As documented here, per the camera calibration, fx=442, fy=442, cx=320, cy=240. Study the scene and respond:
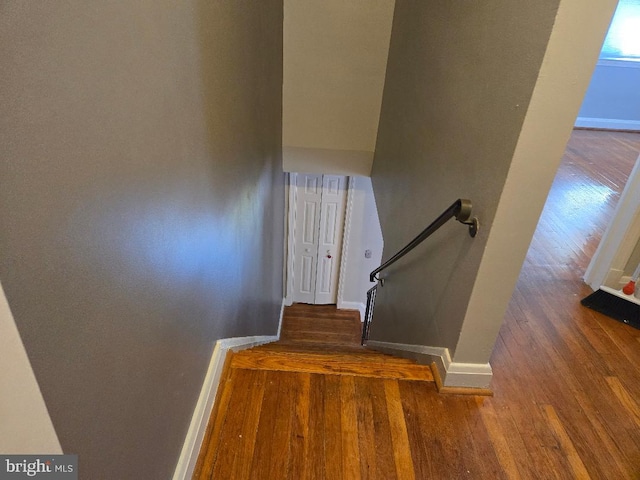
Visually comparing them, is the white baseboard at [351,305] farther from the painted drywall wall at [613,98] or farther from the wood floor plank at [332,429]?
the wood floor plank at [332,429]

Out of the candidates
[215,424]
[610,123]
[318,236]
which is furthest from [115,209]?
[610,123]

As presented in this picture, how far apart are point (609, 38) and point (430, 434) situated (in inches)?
299

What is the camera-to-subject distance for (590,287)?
9.23 ft

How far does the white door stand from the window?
4878 mm

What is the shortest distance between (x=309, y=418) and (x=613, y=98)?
750 centimetres

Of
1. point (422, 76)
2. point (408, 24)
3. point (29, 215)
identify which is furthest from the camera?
point (408, 24)

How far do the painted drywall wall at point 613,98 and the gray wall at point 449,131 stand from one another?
488cm

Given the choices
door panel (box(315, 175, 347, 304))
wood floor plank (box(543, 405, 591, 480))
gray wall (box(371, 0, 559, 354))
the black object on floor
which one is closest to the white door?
door panel (box(315, 175, 347, 304))

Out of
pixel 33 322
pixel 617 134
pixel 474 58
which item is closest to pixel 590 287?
pixel 474 58

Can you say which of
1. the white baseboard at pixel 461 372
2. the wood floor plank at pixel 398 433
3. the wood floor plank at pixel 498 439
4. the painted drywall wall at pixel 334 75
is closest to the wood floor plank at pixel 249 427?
the wood floor plank at pixel 398 433

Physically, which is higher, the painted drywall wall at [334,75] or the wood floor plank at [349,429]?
the painted drywall wall at [334,75]

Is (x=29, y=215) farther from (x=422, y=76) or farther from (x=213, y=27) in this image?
(x=422, y=76)

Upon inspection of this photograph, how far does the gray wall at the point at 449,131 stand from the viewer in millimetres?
1438

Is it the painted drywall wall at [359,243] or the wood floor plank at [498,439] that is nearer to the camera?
the wood floor plank at [498,439]
